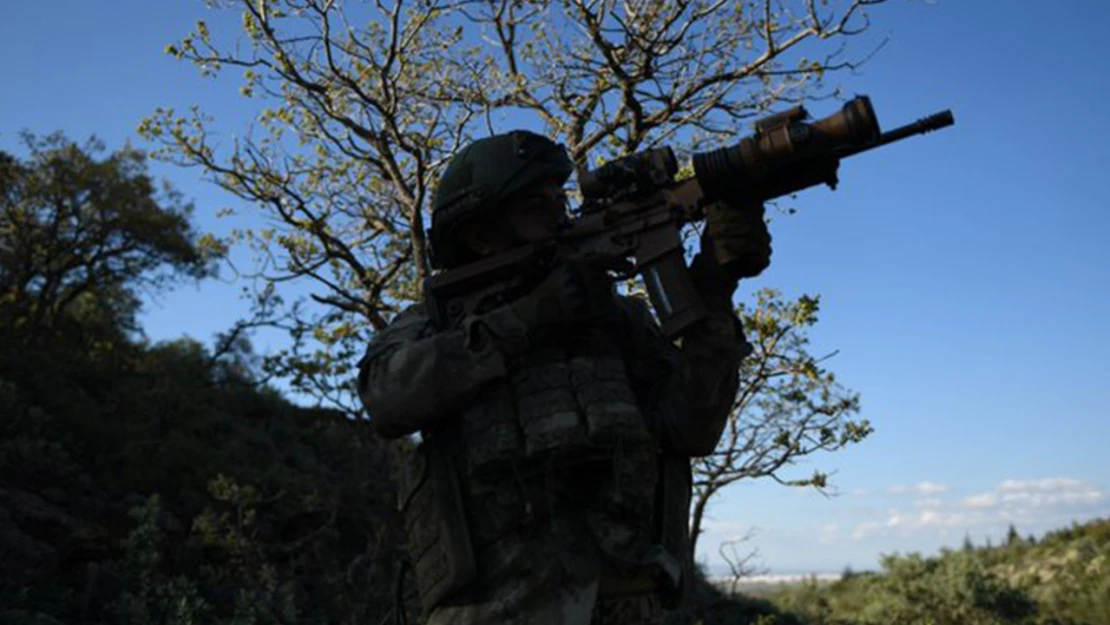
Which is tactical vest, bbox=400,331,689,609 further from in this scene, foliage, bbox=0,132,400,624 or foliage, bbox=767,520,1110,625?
foliage, bbox=767,520,1110,625

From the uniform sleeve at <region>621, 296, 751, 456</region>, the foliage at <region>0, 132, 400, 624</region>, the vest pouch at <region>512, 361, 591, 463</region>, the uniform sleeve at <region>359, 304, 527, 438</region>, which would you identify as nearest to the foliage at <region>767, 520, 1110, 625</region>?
the foliage at <region>0, 132, 400, 624</region>

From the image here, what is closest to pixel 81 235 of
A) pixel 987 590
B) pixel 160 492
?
pixel 160 492

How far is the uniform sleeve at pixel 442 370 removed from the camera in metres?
2.64

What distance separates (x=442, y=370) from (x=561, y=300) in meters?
0.38

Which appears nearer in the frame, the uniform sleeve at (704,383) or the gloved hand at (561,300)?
the gloved hand at (561,300)

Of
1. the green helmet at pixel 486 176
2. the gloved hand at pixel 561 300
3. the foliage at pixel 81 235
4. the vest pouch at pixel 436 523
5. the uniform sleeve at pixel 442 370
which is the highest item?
the foliage at pixel 81 235

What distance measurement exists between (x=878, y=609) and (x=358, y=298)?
31.5 feet

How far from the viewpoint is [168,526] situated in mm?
10305

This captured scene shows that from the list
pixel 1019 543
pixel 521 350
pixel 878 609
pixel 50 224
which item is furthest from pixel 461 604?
pixel 1019 543

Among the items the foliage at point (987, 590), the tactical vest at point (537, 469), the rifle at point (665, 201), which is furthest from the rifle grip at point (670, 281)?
the foliage at point (987, 590)

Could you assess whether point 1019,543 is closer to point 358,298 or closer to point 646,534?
point 358,298

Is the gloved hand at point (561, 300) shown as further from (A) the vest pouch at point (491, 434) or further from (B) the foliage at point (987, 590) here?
(B) the foliage at point (987, 590)

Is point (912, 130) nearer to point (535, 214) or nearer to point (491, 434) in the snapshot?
point (535, 214)

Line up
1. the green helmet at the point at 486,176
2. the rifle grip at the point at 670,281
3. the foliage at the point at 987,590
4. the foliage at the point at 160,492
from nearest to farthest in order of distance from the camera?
1. the rifle grip at the point at 670,281
2. the green helmet at the point at 486,176
3. the foliage at the point at 160,492
4. the foliage at the point at 987,590
